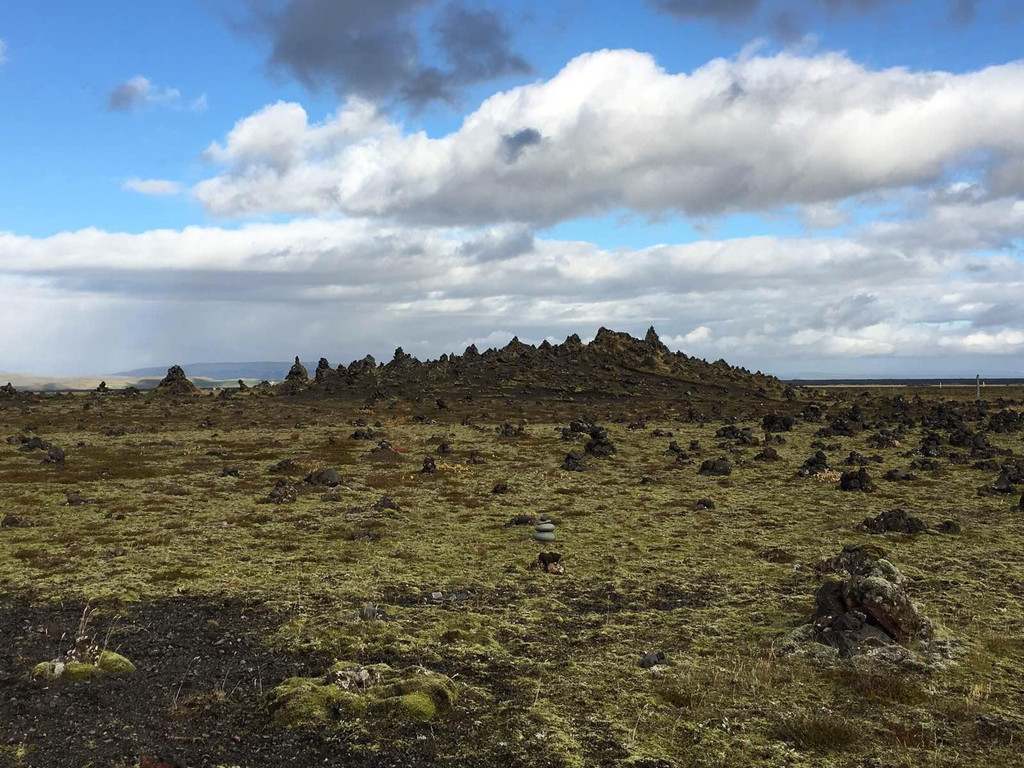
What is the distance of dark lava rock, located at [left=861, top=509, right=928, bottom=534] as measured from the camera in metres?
25.5

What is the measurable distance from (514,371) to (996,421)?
76183 mm

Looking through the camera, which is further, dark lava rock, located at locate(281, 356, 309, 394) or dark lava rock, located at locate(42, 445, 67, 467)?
dark lava rock, located at locate(281, 356, 309, 394)

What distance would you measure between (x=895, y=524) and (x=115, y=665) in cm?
2571

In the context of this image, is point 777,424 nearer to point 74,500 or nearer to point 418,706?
point 74,500

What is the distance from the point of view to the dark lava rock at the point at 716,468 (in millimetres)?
41812

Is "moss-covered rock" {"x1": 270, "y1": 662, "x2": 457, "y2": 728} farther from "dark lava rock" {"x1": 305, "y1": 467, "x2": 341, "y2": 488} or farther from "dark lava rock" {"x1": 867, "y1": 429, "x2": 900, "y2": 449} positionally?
"dark lava rock" {"x1": 867, "y1": 429, "x2": 900, "y2": 449}

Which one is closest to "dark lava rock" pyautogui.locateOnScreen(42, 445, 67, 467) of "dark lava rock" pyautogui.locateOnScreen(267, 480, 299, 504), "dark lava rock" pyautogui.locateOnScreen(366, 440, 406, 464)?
"dark lava rock" pyautogui.locateOnScreen(366, 440, 406, 464)

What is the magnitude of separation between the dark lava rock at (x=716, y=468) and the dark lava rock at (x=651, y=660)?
29.1 metres

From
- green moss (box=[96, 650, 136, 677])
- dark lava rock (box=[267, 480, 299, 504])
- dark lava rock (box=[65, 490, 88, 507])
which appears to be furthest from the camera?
dark lava rock (box=[267, 480, 299, 504])

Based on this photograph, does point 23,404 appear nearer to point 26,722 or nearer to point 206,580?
point 206,580

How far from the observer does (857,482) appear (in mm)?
35531

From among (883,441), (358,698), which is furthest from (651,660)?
(883,441)

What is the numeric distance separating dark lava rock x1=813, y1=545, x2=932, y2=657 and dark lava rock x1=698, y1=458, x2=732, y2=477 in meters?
26.8

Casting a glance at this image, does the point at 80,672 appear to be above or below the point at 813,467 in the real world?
below
